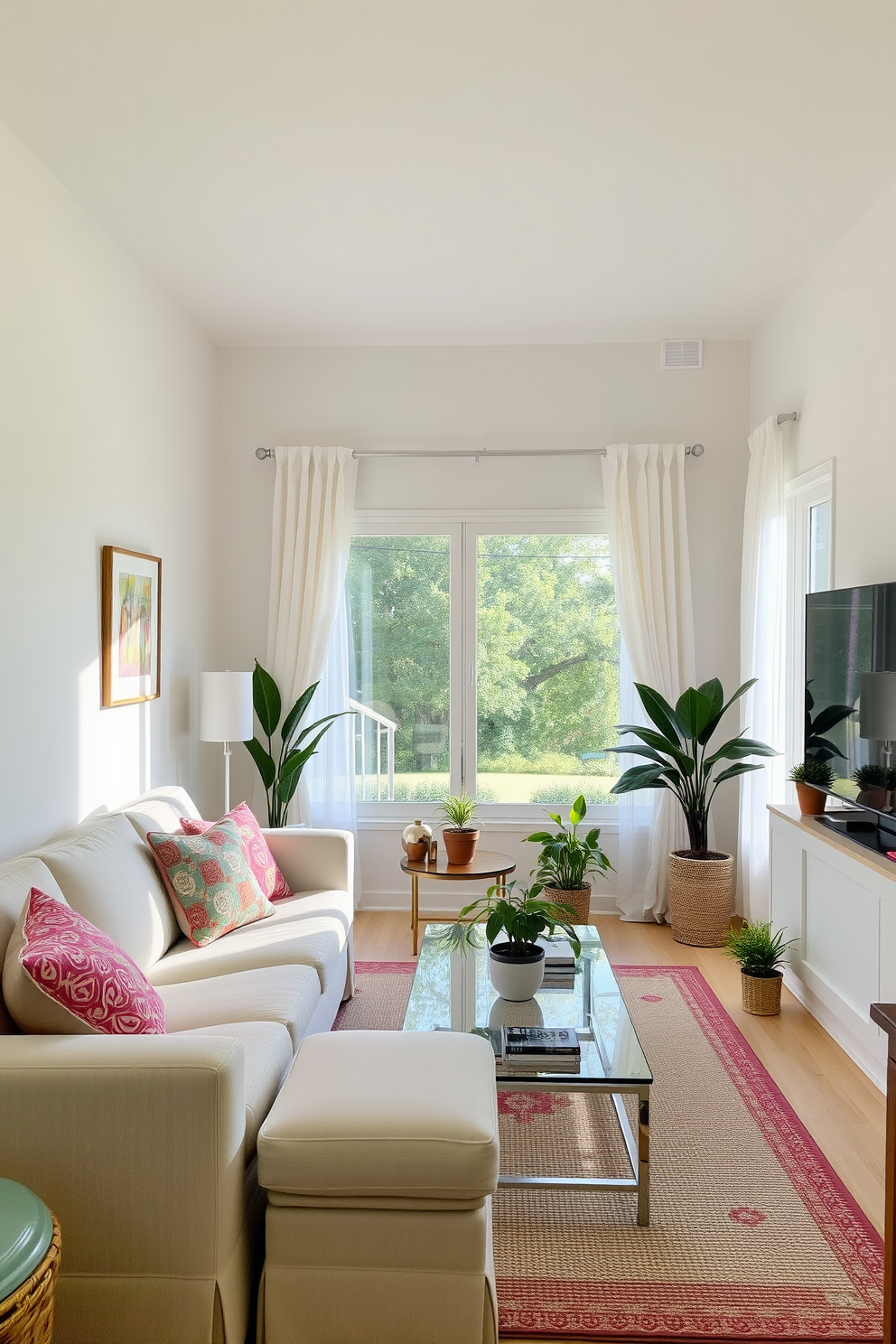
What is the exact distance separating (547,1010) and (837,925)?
1189mm

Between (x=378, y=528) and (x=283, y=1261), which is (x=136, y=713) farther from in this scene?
(x=283, y=1261)

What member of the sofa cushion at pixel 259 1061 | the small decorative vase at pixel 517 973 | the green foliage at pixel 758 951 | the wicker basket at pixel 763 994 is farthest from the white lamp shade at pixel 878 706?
the sofa cushion at pixel 259 1061

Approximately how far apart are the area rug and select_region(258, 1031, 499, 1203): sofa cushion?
47 centimetres

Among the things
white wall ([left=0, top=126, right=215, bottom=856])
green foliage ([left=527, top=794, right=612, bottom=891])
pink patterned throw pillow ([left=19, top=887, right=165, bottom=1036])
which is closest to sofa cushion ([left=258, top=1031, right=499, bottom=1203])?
pink patterned throw pillow ([left=19, top=887, right=165, bottom=1036])

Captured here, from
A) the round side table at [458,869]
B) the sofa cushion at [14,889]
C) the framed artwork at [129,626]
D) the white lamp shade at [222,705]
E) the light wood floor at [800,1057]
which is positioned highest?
the framed artwork at [129,626]

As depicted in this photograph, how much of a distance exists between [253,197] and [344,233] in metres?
0.41

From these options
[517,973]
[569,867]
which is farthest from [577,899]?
→ [517,973]

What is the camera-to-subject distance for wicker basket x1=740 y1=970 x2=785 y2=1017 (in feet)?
11.7

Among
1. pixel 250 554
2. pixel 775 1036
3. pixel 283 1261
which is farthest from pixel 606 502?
pixel 283 1261

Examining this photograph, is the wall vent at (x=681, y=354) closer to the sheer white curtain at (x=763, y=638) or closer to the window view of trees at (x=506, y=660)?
the sheer white curtain at (x=763, y=638)

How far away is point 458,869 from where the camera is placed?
409 cm

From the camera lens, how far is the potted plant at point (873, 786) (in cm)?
302

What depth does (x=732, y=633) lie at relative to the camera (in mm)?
4965

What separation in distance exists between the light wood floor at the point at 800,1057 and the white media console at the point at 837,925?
0.24 feet
